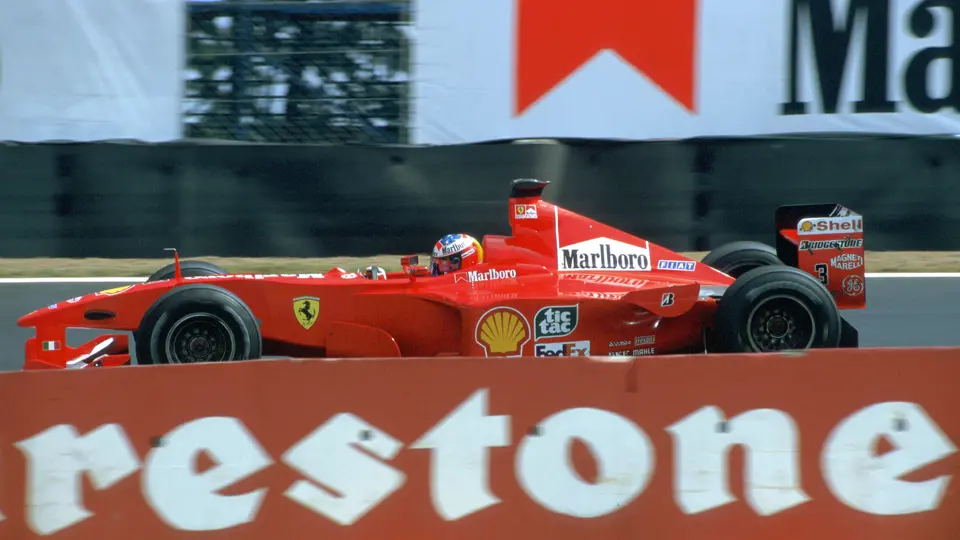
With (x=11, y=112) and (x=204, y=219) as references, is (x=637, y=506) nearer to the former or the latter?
(x=204, y=219)

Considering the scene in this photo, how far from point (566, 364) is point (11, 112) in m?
8.46

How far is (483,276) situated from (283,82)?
493 centimetres

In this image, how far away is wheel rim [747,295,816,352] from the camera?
704 cm

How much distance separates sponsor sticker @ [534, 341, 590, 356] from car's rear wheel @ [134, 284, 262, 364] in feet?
5.49

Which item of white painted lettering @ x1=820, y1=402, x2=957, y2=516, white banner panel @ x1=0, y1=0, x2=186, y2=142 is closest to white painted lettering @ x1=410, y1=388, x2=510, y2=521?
white painted lettering @ x1=820, y1=402, x2=957, y2=516

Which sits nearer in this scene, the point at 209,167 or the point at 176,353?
the point at 176,353

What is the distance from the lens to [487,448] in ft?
14.7

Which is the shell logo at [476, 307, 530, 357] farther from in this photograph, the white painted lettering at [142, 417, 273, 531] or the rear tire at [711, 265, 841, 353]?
the white painted lettering at [142, 417, 273, 531]

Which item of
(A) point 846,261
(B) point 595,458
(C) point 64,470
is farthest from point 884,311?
(C) point 64,470

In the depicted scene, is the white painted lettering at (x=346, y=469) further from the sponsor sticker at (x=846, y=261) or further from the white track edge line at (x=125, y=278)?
the white track edge line at (x=125, y=278)

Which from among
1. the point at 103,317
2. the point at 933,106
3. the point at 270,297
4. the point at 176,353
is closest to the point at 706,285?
the point at 270,297

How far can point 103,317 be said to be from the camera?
7.16 metres

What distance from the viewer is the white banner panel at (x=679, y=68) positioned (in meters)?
11.2

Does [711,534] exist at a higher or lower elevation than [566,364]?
lower
